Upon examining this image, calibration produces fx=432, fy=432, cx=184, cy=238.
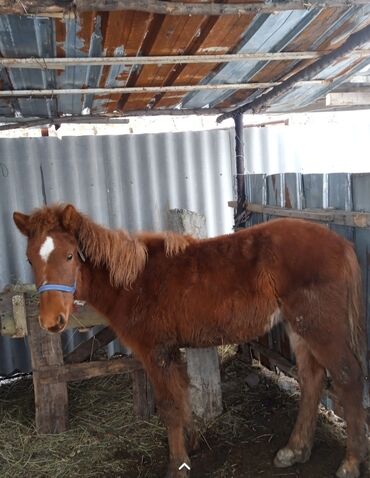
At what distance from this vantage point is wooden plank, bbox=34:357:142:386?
4.08 m

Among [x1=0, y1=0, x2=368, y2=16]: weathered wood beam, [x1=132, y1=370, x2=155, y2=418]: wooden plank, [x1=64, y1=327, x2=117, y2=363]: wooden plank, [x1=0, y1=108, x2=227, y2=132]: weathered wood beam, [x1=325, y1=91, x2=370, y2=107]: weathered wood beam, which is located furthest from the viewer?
[x1=0, y1=108, x2=227, y2=132]: weathered wood beam

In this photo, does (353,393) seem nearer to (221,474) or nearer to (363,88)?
(221,474)

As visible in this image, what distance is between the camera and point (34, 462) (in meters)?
3.78

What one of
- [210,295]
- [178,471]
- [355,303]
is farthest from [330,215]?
[178,471]

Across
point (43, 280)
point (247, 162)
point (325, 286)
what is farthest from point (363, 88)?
point (43, 280)

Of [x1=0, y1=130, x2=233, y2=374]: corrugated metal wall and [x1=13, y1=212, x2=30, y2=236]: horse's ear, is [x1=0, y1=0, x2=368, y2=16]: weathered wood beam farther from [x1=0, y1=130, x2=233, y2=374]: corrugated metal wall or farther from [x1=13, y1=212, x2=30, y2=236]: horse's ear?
[x1=0, y1=130, x2=233, y2=374]: corrugated metal wall

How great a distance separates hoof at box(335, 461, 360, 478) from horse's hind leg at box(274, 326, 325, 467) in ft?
1.12

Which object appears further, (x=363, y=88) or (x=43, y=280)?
(x=363, y=88)

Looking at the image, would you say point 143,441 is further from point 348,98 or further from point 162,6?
point 348,98

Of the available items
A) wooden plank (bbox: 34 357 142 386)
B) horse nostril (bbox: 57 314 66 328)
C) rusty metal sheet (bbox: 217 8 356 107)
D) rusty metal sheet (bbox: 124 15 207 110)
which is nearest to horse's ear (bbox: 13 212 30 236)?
horse nostril (bbox: 57 314 66 328)

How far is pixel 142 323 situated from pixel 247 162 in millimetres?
3608

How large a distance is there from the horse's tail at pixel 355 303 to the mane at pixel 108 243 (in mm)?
1283

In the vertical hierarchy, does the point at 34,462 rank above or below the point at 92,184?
below

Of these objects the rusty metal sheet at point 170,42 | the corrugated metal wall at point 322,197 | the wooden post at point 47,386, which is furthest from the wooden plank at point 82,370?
the rusty metal sheet at point 170,42
